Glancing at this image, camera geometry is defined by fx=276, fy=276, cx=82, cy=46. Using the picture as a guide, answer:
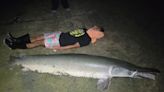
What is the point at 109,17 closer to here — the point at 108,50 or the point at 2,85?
the point at 108,50

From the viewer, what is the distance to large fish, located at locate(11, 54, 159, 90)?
3.79m

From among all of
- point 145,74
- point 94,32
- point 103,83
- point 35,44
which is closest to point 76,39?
point 94,32

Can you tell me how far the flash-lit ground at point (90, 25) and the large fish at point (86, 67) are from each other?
4.3 inches

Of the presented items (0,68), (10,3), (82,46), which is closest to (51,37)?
(82,46)

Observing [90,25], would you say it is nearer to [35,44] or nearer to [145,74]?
[35,44]

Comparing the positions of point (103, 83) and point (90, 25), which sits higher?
point (103, 83)

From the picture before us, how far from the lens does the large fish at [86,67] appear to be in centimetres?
379

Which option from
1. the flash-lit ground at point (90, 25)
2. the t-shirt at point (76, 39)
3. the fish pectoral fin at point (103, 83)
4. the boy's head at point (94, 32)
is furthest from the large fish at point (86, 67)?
the boy's head at point (94, 32)

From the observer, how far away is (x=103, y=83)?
382 cm

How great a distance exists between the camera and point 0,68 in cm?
432

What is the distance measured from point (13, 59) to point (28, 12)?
7.65 feet

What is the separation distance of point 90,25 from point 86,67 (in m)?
1.81

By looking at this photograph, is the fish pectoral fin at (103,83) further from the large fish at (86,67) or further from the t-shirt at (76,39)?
the t-shirt at (76,39)

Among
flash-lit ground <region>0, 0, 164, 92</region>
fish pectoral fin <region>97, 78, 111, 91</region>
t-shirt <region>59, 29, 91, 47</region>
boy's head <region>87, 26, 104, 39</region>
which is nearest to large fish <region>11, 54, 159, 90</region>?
fish pectoral fin <region>97, 78, 111, 91</region>
